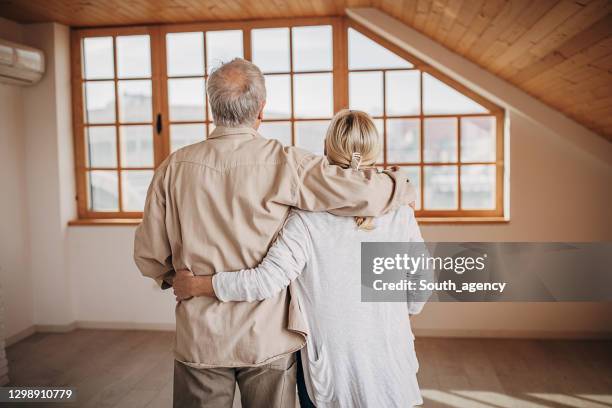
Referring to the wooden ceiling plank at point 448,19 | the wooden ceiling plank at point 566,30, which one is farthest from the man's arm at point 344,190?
the wooden ceiling plank at point 448,19

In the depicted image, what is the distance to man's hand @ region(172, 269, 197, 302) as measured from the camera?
150 cm

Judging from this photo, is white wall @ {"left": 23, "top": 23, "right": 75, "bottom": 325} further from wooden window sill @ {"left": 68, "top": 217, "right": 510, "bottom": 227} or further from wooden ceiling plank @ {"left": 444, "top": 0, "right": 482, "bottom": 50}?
wooden ceiling plank @ {"left": 444, "top": 0, "right": 482, "bottom": 50}

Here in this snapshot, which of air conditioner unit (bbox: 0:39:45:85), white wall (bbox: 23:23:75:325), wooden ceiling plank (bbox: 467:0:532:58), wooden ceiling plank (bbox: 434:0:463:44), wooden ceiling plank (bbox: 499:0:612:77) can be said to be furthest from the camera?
white wall (bbox: 23:23:75:325)

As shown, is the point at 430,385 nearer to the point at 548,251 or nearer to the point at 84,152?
the point at 548,251

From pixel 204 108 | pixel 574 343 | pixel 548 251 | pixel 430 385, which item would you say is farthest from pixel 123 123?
pixel 574 343

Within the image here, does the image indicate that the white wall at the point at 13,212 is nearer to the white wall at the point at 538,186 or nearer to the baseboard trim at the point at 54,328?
the baseboard trim at the point at 54,328

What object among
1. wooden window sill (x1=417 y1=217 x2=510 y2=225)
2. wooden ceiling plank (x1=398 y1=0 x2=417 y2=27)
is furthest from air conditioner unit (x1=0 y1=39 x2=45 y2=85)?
wooden window sill (x1=417 y1=217 x2=510 y2=225)

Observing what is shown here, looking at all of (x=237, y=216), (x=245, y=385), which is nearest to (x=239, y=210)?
(x=237, y=216)

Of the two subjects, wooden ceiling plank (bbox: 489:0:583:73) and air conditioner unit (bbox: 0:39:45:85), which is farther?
air conditioner unit (bbox: 0:39:45:85)

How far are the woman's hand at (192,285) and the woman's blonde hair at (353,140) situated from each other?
1.58ft

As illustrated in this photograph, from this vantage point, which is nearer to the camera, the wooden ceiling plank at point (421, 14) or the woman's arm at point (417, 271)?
the woman's arm at point (417, 271)

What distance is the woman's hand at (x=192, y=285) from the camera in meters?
1.49

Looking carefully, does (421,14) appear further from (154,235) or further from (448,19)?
(154,235)

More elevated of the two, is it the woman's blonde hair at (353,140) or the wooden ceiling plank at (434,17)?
the wooden ceiling plank at (434,17)
